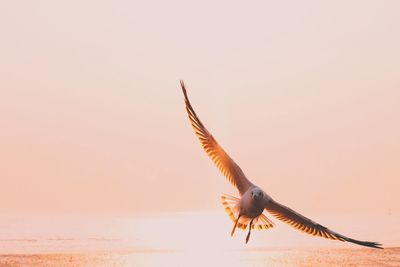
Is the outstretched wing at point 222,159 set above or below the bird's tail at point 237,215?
above

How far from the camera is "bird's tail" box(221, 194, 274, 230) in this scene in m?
16.7

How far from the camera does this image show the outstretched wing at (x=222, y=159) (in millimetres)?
16641

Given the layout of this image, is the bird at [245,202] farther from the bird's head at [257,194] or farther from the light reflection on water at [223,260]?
the light reflection on water at [223,260]

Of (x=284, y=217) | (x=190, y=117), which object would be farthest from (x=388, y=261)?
(x=190, y=117)

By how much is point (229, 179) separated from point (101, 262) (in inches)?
1126

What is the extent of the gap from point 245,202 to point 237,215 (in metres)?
0.64

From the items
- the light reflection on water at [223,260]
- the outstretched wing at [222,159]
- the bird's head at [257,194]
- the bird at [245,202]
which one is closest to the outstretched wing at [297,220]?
the bird at [245,202]

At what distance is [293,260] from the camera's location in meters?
45.6

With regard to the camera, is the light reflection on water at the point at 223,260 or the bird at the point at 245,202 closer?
the bird at the point at 245,202

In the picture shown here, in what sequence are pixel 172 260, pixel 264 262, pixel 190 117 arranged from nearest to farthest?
pixel 190 117, pixel 264 262, pixel 172 260

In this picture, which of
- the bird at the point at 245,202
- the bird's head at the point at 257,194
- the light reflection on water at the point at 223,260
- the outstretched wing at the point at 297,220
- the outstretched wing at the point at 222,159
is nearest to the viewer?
the bird's head at the point at 257,194

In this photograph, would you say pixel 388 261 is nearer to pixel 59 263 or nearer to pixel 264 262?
pixel 264 262

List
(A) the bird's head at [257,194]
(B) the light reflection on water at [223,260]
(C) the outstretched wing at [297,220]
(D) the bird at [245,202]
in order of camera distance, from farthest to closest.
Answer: (B) the light reflection on water at [223,260], (C) the outstretched wing at [297,220], (D) the bird at [245,202], (A) the bird's head at [257,194]

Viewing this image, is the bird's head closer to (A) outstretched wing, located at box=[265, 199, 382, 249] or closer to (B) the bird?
(B) the bird
